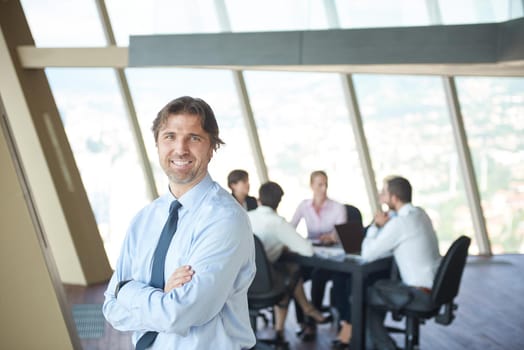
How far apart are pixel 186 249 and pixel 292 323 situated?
13.8 ft

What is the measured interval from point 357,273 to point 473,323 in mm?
1698

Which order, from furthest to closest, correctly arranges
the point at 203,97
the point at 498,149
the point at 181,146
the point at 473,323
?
1. the point at 498,149
2. the point at 203,97
3. the point at 473,323
4. the point at 181,146

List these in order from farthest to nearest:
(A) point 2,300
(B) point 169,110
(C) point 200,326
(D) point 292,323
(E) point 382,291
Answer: (D) point 292,323 < (E) point 382,291 < (A) point 2,300 < (B) point 169,110 < (C) point 200,326

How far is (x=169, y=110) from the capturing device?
6.23 ft

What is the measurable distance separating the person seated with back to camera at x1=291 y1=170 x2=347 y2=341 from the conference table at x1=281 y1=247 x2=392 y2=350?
873 mm

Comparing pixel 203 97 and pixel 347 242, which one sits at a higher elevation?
pixel 203 97

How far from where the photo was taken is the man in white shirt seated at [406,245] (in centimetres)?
447

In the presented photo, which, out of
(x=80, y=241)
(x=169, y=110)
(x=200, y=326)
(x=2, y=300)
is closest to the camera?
(x=200, y=326)

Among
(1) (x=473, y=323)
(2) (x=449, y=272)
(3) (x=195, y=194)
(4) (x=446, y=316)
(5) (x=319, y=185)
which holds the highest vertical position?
(3) (x=195, y=194)

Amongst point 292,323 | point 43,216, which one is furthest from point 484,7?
point 43,216

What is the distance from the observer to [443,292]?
4.34 metres

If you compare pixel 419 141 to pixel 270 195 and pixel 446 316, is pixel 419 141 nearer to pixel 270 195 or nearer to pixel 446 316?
pixel 270 195

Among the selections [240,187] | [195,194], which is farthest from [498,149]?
[195,194]

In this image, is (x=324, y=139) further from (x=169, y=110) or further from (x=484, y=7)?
(x=169, y=110)
